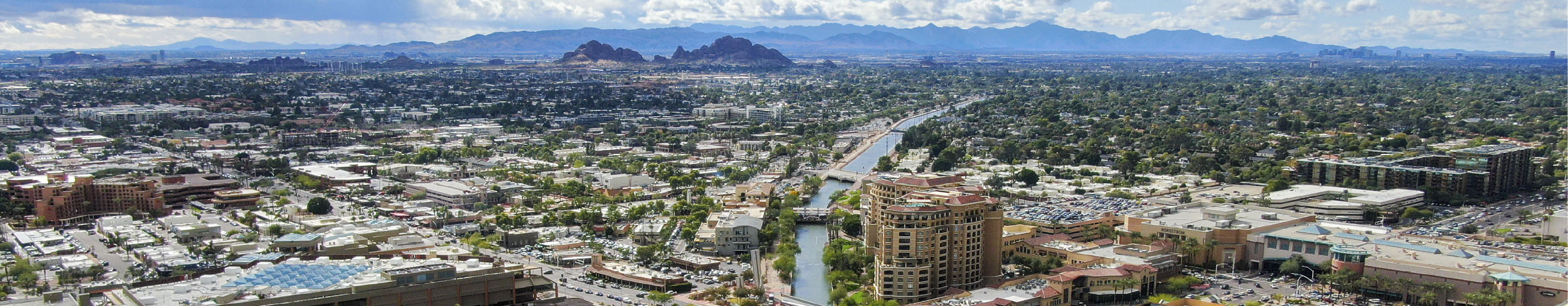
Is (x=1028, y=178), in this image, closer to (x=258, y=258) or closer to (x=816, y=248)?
(x=816, y=248)

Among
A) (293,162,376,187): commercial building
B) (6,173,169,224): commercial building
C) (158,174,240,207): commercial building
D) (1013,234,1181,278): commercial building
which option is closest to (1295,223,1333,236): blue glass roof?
(1013,234,1181,278): commercial building

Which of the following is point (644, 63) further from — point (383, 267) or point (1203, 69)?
point (383, 267)

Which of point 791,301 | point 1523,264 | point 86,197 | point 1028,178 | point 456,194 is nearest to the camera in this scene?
point 791,301

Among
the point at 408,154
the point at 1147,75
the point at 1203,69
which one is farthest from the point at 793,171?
the point at 1203,69

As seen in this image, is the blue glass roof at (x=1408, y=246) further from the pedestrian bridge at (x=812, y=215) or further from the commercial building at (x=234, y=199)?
the commercial building at (x=234, y=199)

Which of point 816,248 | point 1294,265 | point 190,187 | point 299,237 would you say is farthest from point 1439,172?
point 190,187

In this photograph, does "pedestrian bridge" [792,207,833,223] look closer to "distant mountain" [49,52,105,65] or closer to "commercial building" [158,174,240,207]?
"commercial building" [158,174,240,207]
